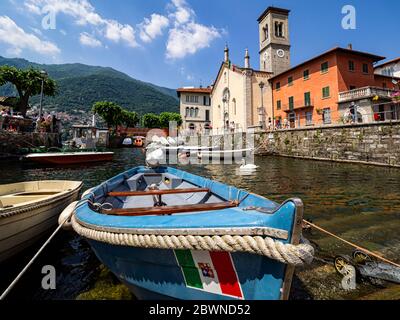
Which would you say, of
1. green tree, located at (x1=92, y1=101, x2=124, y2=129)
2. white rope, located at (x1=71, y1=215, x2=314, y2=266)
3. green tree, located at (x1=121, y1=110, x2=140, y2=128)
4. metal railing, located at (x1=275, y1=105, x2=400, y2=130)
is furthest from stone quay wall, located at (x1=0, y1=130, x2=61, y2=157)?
green tree, located at (x1=121, y1=110, x2=140, y2=128)

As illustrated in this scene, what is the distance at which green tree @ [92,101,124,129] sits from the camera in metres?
59.4

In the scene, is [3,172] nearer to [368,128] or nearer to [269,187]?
[269,187]

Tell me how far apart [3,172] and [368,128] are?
27.3 meters

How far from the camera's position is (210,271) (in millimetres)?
2092

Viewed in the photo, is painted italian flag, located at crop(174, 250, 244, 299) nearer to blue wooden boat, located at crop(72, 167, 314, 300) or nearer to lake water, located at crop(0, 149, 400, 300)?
blue wooden boat, located at crop(72, 167, 314, 300)

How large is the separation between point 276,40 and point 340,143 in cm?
2982

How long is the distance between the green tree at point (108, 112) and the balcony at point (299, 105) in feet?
159

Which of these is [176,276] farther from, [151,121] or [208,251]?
[151,121]

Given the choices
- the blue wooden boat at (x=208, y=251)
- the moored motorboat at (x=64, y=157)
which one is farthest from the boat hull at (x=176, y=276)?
the moored motorboat at (x=64, y=157)

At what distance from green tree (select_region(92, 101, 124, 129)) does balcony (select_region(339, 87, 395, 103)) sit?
56.9 m

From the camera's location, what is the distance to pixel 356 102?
23625 mm

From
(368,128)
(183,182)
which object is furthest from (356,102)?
(183,182)

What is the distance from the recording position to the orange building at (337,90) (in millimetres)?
22969

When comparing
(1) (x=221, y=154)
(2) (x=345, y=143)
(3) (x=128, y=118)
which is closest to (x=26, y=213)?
(1) (x=221, y=154)
